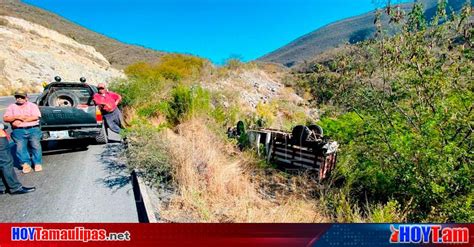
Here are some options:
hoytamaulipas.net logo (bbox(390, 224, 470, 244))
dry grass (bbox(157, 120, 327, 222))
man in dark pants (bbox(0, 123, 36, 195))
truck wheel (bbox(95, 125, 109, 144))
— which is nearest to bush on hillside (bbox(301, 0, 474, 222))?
hoytamaulipas.net logo (bbox(390, 224, 470, 244))

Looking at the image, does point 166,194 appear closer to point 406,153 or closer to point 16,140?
point 16,140

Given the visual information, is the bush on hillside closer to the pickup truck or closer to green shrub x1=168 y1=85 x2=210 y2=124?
green shrub x1=168 y1=85 x2=210 y2=124

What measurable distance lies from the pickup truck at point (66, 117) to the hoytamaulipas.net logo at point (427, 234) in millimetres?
6634

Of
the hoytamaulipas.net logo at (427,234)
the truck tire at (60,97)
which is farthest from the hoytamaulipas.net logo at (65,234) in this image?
the truck tire at (60,97)

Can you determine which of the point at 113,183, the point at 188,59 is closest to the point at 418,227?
the point at 113,183

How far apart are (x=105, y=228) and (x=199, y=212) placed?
1.30 m

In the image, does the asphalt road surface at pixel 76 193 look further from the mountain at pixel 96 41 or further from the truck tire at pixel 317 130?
the mountain at pixel 96 41

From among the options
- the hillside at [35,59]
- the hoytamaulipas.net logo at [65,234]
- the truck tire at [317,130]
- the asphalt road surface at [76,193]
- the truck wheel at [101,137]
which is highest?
the hillside at [35,59]

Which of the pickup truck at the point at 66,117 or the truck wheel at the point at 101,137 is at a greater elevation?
the pickup truck at the point at 66,117

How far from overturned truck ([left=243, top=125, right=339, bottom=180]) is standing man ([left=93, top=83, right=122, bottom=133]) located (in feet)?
12.2

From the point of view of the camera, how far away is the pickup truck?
703 centimetres

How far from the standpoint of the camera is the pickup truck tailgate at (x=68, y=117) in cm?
702

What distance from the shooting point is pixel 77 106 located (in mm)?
7301

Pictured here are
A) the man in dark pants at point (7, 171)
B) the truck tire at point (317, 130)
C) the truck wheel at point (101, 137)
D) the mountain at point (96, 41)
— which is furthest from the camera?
the mountain at point (96, 41)
